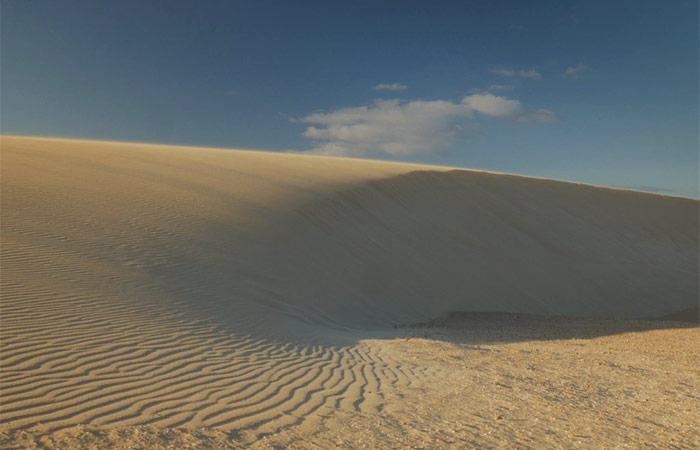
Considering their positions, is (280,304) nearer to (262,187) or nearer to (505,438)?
(505,438)

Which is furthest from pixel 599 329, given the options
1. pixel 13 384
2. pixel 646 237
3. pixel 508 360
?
pixel 646 237

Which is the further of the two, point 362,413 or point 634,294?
point 634,294

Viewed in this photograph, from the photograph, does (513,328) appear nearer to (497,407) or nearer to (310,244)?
(310,244)

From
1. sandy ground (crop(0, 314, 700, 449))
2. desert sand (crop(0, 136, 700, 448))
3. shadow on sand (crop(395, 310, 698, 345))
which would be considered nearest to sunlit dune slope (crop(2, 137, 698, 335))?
desert sand (crop(0, 136, 700, 448))

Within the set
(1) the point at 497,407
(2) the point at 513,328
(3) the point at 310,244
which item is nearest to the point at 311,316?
(3) the point at 310,244

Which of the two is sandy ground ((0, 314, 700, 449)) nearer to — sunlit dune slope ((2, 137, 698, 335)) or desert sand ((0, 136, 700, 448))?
desert sand ((0, 136, 700, 448))

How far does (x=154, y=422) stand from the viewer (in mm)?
5285

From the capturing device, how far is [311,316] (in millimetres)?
11930

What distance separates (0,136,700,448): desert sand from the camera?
18.7 feet

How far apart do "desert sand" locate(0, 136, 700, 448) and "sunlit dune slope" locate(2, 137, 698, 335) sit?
3.4 inches

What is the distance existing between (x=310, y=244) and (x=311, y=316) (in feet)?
14.0

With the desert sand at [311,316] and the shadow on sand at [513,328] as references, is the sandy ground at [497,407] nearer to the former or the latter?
the desert sand at [311,316]

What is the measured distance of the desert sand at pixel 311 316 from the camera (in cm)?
571

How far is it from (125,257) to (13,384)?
223 inches
